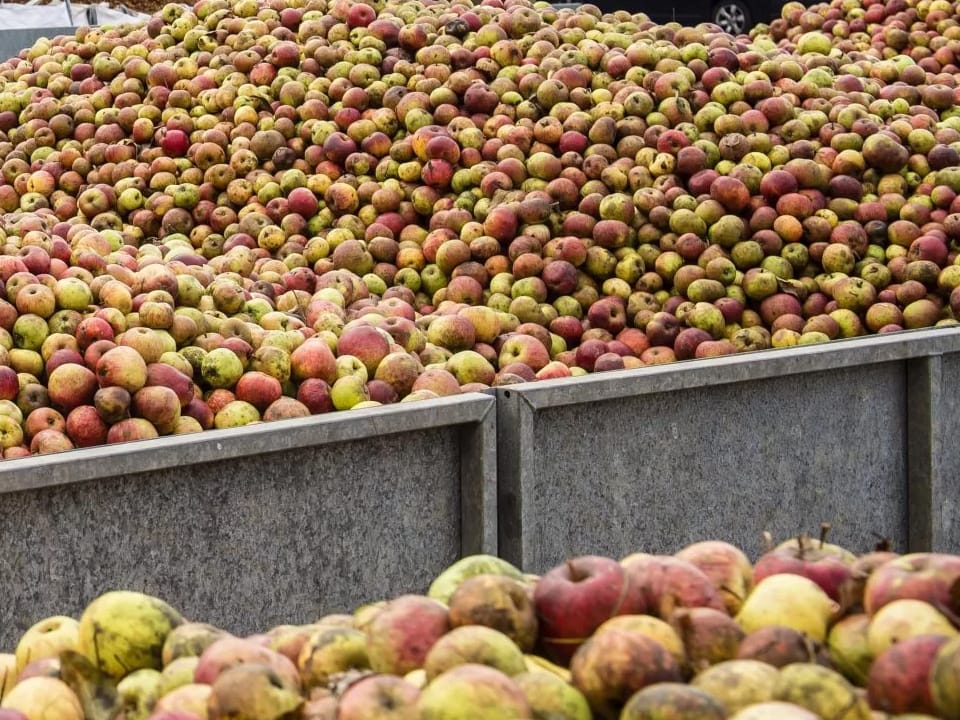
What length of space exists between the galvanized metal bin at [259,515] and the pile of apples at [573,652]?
0.76 m

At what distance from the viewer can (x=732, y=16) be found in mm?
16219

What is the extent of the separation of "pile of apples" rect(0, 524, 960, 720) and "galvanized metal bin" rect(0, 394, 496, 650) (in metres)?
0.76

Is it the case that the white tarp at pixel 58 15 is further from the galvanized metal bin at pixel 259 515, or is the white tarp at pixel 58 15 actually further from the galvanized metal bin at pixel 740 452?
the galvanized metal bin at pixel 259 515

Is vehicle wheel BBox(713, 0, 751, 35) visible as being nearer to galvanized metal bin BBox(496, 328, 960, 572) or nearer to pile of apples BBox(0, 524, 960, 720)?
galvanized metal bin BBox(496, 328, 960, 572)

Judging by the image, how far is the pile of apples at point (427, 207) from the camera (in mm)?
3713

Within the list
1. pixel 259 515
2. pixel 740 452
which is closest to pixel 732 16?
pixel 740 452

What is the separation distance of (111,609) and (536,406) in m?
1.50

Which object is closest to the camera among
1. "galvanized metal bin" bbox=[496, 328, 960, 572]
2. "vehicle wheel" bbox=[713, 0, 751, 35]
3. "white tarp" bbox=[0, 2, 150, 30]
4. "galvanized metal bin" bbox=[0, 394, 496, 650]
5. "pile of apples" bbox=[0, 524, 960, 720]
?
"pile of apples" bbox=[0, 524, 960, 720]

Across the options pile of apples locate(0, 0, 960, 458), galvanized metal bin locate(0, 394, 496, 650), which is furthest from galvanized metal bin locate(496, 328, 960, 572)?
pile of apples locate(0, 0, 960, 458)

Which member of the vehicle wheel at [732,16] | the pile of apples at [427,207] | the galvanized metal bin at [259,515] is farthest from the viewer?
the vehicle wheel at [732,16]

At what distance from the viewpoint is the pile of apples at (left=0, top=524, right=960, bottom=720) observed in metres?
1.28

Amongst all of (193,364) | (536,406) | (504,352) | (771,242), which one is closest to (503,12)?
(771,242)

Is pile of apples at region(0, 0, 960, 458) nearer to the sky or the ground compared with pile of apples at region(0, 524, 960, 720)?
nearer to the sky

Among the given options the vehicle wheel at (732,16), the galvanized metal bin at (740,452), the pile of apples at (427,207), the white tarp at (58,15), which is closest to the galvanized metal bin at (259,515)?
the galvanized metal bin at (740,452)
